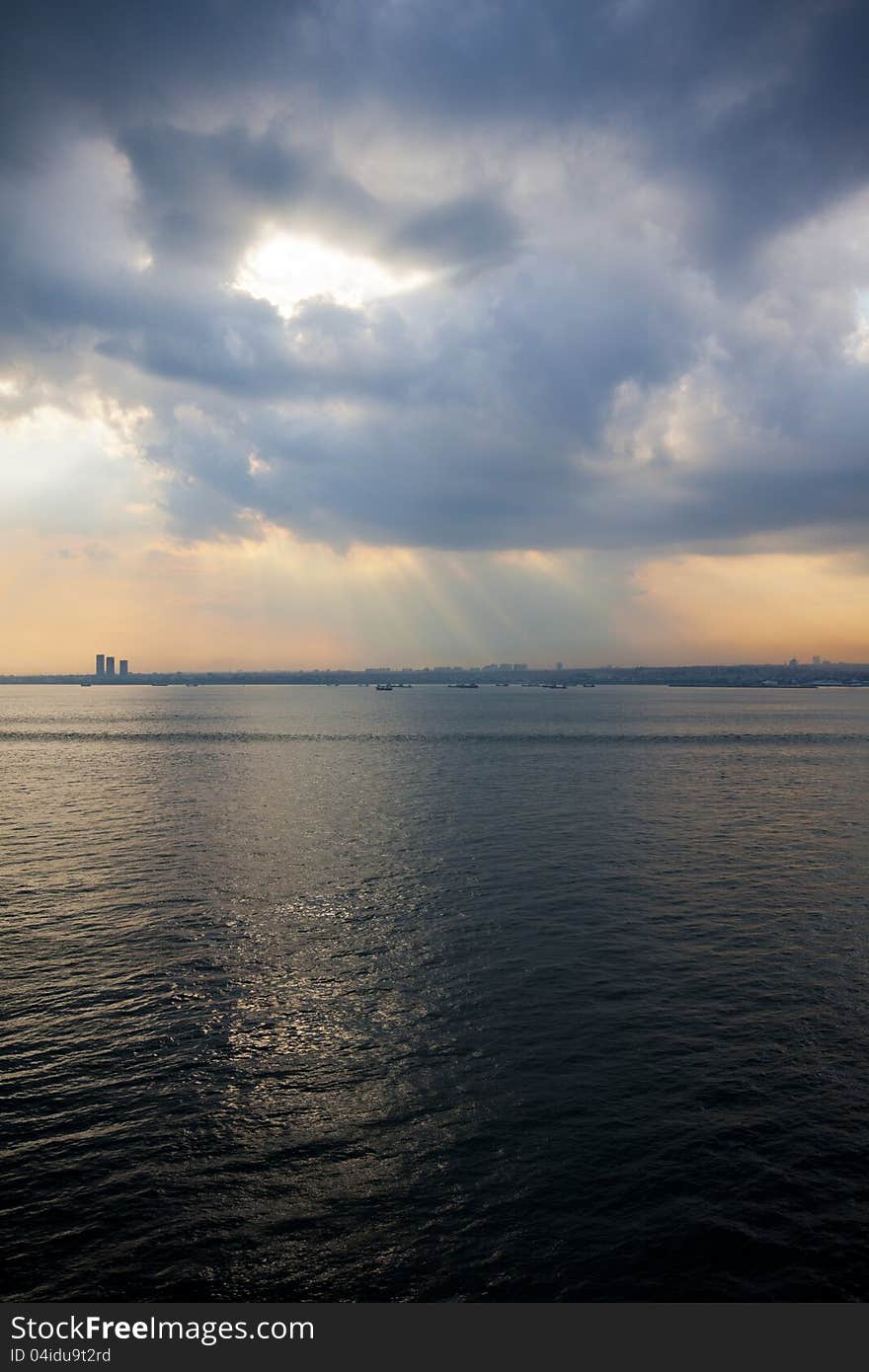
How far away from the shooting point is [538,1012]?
2317 centimetres

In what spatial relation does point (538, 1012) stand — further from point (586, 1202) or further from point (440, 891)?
point (440, 891)

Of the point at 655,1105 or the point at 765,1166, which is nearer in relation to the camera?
the point at 765,1166

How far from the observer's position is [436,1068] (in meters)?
19.9

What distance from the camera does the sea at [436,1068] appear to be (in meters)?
13.5

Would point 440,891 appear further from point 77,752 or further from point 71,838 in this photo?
point 77,752

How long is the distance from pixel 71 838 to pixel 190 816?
1035 cm

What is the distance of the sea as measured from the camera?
1348 cm

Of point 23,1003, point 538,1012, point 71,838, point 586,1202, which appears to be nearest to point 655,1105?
point 586,1202

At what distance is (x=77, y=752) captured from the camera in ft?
382

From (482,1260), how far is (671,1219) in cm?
390
